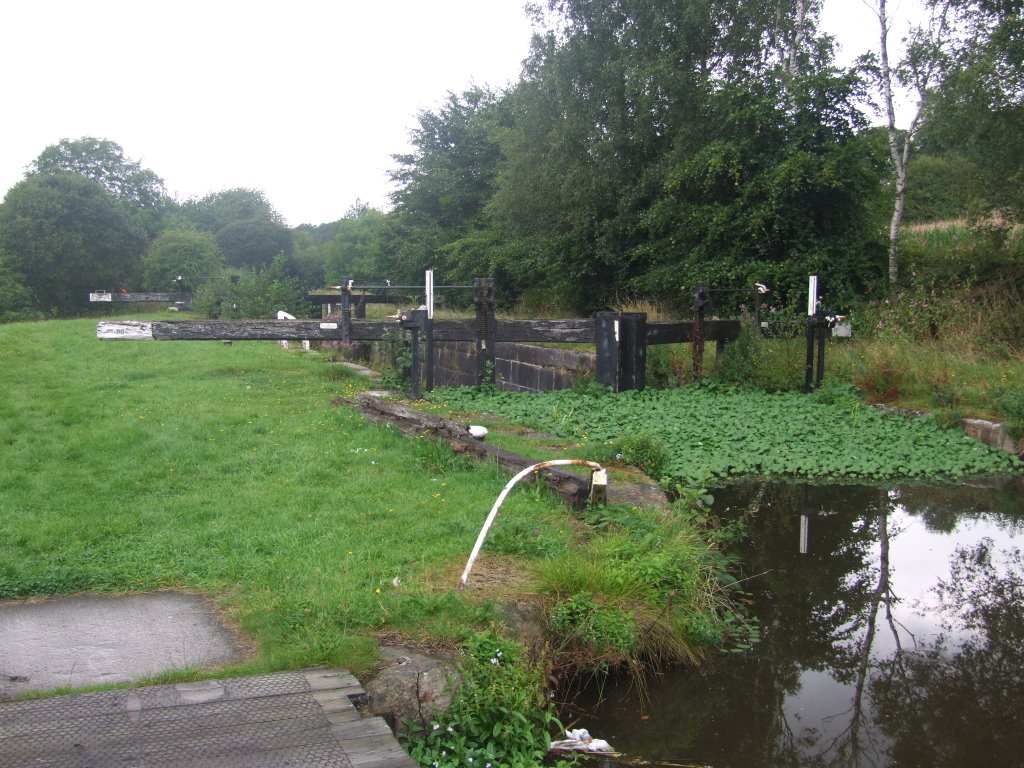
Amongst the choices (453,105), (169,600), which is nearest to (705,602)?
(169,600)

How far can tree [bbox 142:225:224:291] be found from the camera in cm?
3712

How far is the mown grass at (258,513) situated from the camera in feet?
14.2

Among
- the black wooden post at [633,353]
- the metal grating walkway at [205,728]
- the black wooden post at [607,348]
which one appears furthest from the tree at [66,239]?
the metal grating walkway at [205,728]

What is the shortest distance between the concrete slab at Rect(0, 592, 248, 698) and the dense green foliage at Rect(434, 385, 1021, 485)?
13.8 feet

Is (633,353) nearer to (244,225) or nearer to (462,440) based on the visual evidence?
(462,440)

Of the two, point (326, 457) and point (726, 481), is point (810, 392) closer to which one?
point (726, 481)

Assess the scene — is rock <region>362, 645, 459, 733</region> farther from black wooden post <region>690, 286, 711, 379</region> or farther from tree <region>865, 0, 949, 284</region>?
tree <region>865, 0, 949, 284</region>

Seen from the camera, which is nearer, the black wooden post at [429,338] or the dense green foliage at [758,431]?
the dense green foliage at [758,431]

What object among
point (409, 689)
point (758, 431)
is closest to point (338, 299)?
point (758, 431)

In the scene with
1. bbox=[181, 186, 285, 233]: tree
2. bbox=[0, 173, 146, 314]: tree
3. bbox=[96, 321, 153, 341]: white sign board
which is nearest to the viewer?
bbox=[96, 321, 153, 341]: white sign board

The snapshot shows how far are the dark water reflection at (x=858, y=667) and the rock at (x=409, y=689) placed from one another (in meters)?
0.80

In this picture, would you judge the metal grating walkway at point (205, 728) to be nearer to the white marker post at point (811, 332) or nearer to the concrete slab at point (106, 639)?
the concrete slab at point (106, 639)

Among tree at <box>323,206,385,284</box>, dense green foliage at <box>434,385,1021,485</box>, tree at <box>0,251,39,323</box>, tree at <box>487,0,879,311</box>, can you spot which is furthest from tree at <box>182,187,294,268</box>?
dense green foliage at <box>434,385,1021,485</box>

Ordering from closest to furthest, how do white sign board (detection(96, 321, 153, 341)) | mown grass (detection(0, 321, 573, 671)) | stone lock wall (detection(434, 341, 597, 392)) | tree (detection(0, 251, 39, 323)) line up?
mown grass (detection(0, 321, 573, 671))
white sign board (detection(96, 321, 153, 341))
stone lock wall (detection(434, 341, 597, 392))
tree (detection(0, 251, 39, 323))
